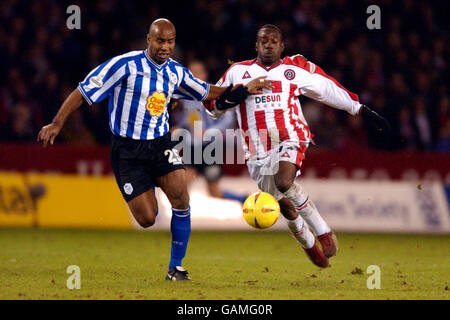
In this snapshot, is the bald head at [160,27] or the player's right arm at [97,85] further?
the bald head at [160,27]

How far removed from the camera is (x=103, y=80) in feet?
21.6

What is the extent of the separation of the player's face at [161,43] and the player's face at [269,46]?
3.12 ft

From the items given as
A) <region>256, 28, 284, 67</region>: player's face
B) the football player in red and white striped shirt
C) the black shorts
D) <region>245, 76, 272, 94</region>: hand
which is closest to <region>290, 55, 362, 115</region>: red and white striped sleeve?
the football player in red and white striped shirt

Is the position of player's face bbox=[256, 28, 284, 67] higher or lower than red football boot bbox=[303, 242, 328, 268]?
higher

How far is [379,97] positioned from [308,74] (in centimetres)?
758

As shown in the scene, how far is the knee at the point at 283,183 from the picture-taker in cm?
696

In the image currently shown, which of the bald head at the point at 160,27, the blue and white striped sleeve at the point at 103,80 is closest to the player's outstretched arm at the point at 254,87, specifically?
the bald head at the point at 160,27

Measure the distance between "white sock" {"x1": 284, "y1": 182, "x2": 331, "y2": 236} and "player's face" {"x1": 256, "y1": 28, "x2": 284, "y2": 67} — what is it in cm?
122

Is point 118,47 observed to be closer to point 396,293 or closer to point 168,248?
point 168,248

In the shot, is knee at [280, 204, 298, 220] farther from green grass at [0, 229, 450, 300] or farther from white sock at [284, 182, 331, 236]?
green grass at [0, 229, 450, 300]

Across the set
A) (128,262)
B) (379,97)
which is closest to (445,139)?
(379,97)

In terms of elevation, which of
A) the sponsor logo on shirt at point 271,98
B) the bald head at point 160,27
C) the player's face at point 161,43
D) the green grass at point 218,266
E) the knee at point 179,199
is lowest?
the green grass at point 218,266

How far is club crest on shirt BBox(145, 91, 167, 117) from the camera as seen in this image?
673 centimetres

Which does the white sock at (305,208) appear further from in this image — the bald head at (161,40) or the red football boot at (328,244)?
the bald head at (161,40)
